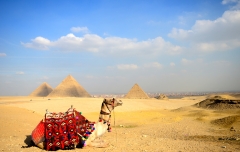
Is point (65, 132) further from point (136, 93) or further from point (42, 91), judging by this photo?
point (42, 91)

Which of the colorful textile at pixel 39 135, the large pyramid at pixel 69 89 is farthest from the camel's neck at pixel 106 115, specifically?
the large pyramid at pixel 69 89

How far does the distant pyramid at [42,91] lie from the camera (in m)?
87.3

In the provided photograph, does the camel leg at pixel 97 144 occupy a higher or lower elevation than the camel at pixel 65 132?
lower

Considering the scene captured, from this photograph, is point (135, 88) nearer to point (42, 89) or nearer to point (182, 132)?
point (42, 89)

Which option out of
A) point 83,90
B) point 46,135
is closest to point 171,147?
point 46,135

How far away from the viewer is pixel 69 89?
253 ft

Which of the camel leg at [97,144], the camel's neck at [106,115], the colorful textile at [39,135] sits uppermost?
the camel's neck at [106,115]

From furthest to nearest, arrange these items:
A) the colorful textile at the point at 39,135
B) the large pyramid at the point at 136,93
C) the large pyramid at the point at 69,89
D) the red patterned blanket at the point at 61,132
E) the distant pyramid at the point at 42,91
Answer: the distant pyramid at the point at 42,91, the large pyramid at the point at 69,89, the large pyramid at the point at 136,93, the colorful textile at the point at 39,135, the red patterned blanket at the point at 61,132

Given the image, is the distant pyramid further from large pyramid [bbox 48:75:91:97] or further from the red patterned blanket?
the red patterned blanket

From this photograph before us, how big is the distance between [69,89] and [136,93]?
84.6 ft

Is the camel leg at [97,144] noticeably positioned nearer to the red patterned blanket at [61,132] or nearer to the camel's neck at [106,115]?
the red patterned blanket at [61,132]

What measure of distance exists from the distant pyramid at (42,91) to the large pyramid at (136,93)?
1570 inches

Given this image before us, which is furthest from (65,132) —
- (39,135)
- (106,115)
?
(106,115)

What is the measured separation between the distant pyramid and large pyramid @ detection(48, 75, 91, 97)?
14.0 metres
